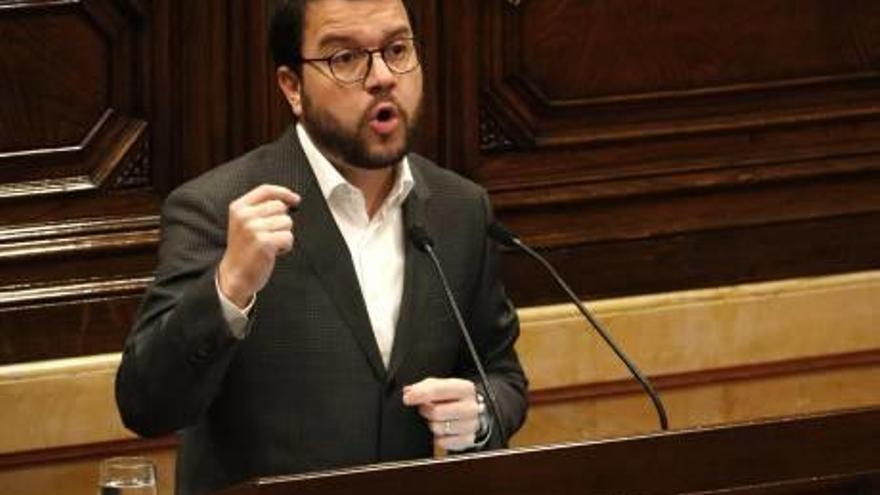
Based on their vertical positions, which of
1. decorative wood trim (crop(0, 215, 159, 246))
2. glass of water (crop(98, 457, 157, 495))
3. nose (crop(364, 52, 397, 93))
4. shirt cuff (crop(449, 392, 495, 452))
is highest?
nose (crop(364, 52, 397, 93))

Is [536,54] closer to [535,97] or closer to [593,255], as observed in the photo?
[535,97]

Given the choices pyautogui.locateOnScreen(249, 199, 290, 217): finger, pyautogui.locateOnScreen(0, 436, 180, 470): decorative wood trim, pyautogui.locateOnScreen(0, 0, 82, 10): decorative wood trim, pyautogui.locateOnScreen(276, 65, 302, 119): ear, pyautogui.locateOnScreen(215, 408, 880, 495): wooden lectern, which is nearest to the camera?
pyautogui.locateOnScreen(215, 408, 880, 495): wooden lectern

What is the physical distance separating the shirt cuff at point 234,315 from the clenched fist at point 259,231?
0.11ft

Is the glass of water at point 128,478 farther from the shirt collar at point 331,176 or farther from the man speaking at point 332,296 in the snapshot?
the shirt collar at point 331,176

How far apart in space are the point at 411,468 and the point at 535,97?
5.15 feet

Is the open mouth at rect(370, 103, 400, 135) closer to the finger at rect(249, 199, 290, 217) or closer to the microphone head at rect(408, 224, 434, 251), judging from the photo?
the microphone head at rect(408, 224, 434, 251)

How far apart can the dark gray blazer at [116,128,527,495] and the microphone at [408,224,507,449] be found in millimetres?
32

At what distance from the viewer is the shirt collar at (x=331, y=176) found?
289cm

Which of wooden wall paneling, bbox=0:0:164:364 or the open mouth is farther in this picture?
wooden wall paneling, bbox=0:0:164:364

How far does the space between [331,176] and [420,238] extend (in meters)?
0.16

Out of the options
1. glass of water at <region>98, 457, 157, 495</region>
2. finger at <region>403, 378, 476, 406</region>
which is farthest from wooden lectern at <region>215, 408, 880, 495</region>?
finger at <region>403, 378, 476, 406</region>

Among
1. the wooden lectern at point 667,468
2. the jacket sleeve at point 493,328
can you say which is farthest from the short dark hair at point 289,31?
the wooden lectern at point 667,468

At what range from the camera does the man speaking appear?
278 centimetres

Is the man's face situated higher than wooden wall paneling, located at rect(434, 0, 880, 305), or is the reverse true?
the man's face
